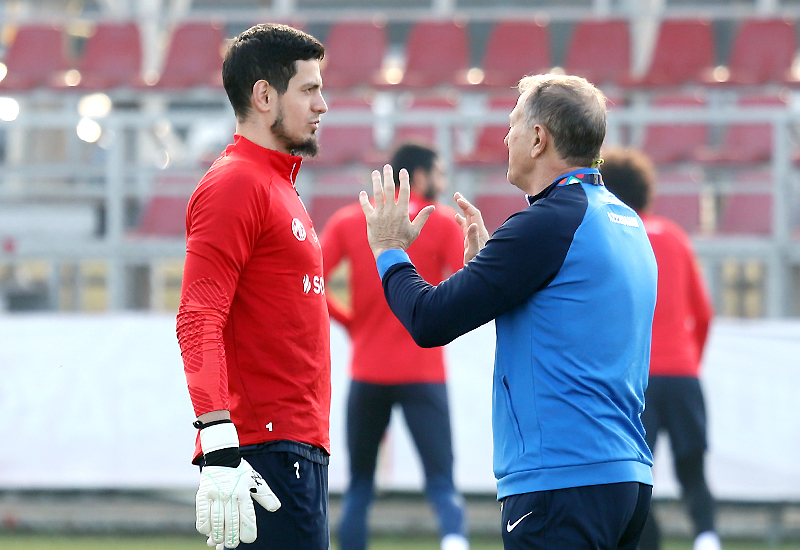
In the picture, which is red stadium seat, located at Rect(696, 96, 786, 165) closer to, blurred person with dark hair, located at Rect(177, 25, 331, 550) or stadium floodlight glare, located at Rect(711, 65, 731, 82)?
stadium floodlight glare, located at Rect(711, 65, 731, 82)

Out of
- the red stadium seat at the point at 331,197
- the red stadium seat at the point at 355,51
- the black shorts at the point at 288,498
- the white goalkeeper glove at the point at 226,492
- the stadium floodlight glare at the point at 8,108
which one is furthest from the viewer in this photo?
the stadium floodlight glare at the point at 8,108

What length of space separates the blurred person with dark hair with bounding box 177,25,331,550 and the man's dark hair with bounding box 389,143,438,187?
1.91 metres

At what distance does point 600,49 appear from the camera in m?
9.71

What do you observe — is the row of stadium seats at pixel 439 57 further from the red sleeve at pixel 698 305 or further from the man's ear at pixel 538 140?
the man's ear at pixel 538 140

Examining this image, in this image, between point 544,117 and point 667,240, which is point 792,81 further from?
point 544,117

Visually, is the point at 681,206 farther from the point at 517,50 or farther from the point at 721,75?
the point at 517,50

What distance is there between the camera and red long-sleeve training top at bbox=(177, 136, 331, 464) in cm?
203

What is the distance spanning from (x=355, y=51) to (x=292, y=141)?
7.99 m

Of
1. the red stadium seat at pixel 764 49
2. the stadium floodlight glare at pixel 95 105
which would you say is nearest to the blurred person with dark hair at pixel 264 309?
the red stadium seat at pixel 764 49

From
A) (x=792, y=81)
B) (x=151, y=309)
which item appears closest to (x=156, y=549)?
(x=151, y=309)

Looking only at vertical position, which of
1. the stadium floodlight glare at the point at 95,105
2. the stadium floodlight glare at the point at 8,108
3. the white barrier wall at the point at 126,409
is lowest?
the white barrier wall at the point at 126,409

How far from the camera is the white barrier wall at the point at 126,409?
5.58 metres

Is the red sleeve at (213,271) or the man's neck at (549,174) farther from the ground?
the man's neck at (549,174)

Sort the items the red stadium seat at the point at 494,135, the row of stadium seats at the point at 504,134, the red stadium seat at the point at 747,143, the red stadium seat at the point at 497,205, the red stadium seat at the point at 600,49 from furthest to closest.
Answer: the red stadium seat at the point at 600,49, the red stadium seat at the point at 494,135, the row of stadium seats at the point at 504,134, the red stadium seat at the point at 747,143, the red stadium seat at the point at 497,205
